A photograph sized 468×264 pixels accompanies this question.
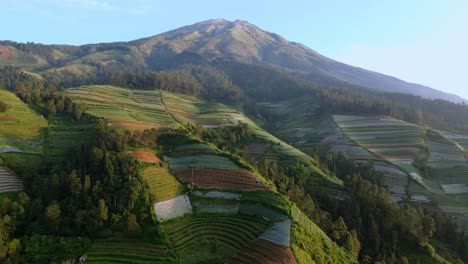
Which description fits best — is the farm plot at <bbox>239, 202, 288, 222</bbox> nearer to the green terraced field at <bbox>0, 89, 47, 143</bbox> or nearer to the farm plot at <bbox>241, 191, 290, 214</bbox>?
the farm plot at <bbox>241, 191, 290, 214</bbox>

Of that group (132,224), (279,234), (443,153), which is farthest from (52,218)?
(443,153)

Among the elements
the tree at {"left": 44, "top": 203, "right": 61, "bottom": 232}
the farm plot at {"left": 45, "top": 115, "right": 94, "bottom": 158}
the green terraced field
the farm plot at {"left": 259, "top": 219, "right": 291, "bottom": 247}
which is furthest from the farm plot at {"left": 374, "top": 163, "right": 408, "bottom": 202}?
the green terraced field

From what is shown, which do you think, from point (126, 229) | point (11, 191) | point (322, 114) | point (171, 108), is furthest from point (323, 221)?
point (322, 114)

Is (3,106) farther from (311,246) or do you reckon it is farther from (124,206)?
(311,246)

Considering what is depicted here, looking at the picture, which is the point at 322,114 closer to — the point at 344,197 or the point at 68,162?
the point at 344,197

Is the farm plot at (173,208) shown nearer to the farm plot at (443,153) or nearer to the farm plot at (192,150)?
the farm plot at (192,150)
